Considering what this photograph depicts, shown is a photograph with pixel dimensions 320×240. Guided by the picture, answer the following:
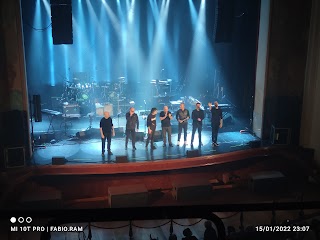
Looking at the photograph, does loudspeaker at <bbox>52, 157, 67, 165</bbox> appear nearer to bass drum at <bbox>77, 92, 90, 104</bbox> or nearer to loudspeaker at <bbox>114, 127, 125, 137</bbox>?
loudspeaker at <bbox>114, 127, 125, 137</bbox>

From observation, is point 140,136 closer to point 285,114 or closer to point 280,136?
point 280,136

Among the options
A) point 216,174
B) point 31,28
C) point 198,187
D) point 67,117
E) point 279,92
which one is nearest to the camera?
point 198,187

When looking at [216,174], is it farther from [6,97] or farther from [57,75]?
[57,75]

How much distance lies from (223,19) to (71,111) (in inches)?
218

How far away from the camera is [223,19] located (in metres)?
11.5

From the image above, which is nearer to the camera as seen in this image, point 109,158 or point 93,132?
point 109,158

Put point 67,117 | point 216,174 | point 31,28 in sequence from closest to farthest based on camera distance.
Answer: point 216,174, point 67,117, point 31,28

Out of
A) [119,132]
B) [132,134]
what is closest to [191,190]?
[132,134]

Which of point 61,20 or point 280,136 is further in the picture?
point 280,136

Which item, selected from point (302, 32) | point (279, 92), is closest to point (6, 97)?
point (279, 92)

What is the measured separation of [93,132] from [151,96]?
9.72 feet

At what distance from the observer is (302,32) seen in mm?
11125

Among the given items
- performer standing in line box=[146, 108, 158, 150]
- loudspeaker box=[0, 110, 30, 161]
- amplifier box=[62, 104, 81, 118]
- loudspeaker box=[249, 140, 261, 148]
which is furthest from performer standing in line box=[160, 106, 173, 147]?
loudspeaker box=[0, 110, 30, 161]

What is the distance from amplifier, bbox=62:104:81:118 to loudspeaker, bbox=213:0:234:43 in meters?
4.91
